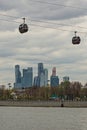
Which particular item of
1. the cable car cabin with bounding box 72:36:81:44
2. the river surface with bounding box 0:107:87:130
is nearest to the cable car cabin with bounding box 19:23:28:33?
the cable car cabin with bounding box 72:36:81:44

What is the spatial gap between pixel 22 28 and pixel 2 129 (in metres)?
33.8

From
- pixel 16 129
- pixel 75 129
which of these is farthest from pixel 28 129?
pixel 75 129

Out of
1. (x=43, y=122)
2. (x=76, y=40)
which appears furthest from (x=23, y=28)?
(x=43, y=122)

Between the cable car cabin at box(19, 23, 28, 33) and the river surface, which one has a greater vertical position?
the cable car cabin at box(19, 23, 28, 33)

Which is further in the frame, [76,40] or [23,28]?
[76,40]

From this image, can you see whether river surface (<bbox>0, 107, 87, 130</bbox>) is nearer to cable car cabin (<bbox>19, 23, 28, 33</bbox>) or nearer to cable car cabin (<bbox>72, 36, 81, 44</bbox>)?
cable car cabin (<bbox>72, 36, 81, 44</bbox>)

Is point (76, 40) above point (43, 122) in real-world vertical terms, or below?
above

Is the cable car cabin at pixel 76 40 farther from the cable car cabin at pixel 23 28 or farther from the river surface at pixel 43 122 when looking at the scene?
the river surface at pixel 43 122

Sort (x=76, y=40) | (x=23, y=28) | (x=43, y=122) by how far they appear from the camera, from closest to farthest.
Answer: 1. (x=23, y=28)
2. (x=76, y=40)
3. (x=43, y=122)

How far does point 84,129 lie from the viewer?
72.0 meters

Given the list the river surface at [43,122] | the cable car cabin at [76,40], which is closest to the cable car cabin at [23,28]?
the cable car cabin at [76,40]

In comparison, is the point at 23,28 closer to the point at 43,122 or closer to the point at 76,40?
the point at 76,40

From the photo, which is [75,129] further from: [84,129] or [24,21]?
[24,21]

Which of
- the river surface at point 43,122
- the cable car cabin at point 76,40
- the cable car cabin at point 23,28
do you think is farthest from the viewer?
the river surface at point 43,122
